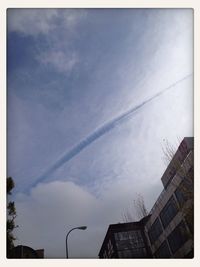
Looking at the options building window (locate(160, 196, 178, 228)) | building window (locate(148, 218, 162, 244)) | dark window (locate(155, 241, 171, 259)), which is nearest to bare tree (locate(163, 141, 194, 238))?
dark window (locate(155, 241, 171, 259))

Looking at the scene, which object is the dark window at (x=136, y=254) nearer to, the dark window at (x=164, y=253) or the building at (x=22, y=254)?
the dark window at (x=164, y=253)

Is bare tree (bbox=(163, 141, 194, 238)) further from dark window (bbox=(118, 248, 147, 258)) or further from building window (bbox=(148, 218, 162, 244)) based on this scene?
building window (bbox=(148, 218, 162, 244))

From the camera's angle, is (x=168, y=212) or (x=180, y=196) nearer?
(x=180, y=196)

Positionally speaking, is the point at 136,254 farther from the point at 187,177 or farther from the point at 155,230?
the point at 155,230

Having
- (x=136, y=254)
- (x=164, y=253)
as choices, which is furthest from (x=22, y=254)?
(x=164, y=253)
